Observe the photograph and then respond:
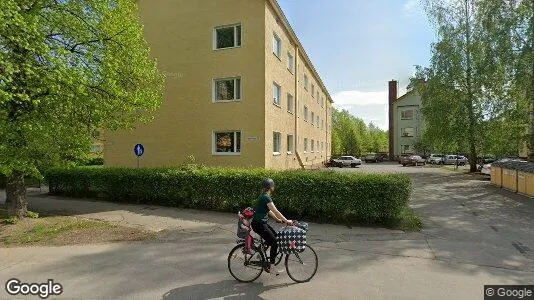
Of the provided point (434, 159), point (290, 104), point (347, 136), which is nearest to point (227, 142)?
point (290, 104)

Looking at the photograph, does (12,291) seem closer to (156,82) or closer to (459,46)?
(156,82)

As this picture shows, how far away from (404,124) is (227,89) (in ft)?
163

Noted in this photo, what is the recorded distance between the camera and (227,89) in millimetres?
16875

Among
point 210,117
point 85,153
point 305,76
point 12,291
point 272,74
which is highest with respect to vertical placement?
point 305,76

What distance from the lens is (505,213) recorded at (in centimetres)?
1166

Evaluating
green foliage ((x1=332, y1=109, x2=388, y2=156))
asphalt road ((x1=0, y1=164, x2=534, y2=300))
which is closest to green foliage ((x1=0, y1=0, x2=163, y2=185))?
asphalt road ((x1=0, y1=164, x2=534, y2=300))

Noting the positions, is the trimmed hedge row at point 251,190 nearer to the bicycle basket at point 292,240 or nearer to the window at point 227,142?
the window at point 227,142

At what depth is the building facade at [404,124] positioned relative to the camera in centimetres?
5819

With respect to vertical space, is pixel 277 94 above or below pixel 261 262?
above

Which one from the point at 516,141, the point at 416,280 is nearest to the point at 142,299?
the point at 416,280

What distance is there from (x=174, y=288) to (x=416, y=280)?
388 cm

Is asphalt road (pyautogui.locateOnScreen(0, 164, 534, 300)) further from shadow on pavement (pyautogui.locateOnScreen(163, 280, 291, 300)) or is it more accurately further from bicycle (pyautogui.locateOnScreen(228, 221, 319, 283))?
bicycle (pyautogui.locateOnScreen(228, 221, 319, 283))

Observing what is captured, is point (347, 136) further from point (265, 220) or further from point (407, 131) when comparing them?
point (265, 220)

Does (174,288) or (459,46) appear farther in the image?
(459,46)
